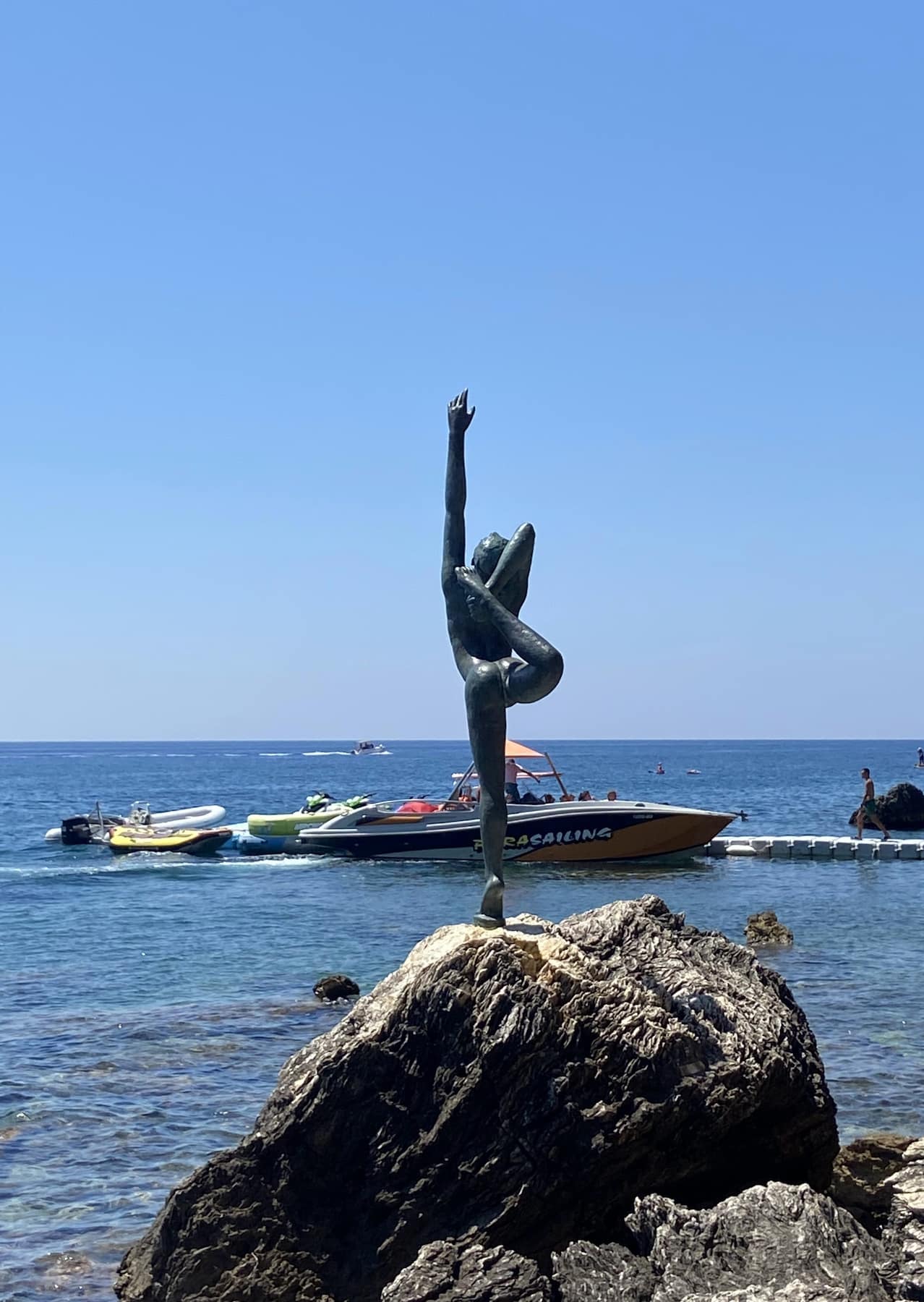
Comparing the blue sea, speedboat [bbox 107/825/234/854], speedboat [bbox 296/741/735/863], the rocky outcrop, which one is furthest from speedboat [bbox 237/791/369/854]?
the rocky outcrop

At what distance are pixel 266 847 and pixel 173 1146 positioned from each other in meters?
28.0

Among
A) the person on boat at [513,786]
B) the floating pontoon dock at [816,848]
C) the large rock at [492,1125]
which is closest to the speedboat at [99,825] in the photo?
the person on boat at [513,786]

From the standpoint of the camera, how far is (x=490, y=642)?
30.0 feet

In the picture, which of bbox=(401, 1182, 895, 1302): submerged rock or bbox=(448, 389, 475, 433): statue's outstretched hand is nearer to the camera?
bbox=(401, 1182, 895, 1302): submerged rock

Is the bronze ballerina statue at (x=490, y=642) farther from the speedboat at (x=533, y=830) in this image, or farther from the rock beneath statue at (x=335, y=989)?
the speedboat at (x=533, y=830)

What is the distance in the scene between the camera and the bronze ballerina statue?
28.9 ft

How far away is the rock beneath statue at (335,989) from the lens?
17891 mm

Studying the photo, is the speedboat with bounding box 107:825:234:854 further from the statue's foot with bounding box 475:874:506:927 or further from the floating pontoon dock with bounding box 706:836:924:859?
the statue's foot with bounding box 475:874:506:927

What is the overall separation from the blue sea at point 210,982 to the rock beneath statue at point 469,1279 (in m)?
3.82

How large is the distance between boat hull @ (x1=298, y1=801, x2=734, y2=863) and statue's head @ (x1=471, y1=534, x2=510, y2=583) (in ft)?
72.6

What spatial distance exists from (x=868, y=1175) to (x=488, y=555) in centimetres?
475

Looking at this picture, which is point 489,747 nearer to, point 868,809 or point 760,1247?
A: point 760,1247

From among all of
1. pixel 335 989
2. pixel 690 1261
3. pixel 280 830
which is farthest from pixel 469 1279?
pixel 280 830

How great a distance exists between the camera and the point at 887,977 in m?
18.7
